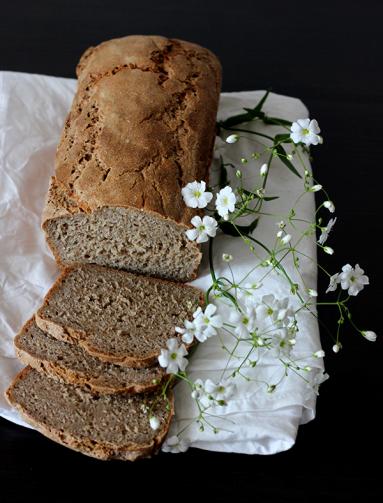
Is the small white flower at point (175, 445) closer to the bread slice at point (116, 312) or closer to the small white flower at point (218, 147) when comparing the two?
the bread slice at point (116, 312)

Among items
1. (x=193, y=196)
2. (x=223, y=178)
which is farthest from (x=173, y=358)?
(x=223, y=178)

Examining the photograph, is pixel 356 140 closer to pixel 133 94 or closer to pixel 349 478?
pixel 133 94

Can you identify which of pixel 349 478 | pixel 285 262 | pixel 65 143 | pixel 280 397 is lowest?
pixel 349 478

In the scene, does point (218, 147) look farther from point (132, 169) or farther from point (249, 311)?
point (249, 311)

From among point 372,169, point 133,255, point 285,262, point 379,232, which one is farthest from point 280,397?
point 372,169

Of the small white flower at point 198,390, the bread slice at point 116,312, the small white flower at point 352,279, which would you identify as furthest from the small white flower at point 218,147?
the small white flower at point 198,390

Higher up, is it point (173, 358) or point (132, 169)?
point (132, 169)
